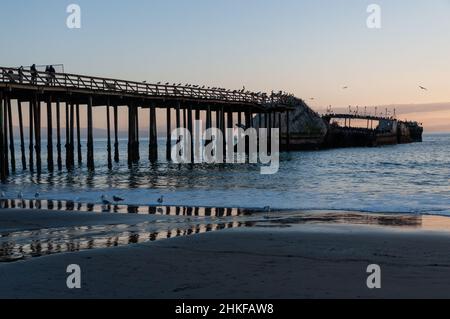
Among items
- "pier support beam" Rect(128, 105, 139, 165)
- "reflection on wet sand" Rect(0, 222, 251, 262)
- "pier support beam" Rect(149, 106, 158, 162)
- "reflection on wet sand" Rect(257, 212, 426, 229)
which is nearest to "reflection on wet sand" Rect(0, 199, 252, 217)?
"reflection on wet sand" Rect(257, 212, 426, 229)

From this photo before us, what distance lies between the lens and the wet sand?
25.5 ft

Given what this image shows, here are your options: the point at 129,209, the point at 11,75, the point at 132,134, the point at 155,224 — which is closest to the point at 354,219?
the point at 155,224

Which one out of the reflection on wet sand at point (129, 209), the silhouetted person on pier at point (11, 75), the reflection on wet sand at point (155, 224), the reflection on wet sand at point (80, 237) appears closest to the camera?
the reflection on wet sand at point (80, 237)

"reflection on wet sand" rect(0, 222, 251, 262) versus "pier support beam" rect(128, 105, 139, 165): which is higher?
"pier support beam" rect(128, 105, 139, 165)

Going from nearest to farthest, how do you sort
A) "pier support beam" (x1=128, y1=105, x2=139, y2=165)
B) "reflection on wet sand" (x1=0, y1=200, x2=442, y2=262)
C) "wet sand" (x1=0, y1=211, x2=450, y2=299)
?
"wet sand" (x1=0, y1=211, x2=450, y2=299) < "reflection on wet sand" (x1=0, y1=200, x2=442, y2=262) < "pier support beam" (x1=128, y1=105, x2=139, y2=165)

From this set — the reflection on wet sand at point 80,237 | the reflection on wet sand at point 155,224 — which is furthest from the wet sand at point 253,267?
the reflection on wet sand at point 155,224

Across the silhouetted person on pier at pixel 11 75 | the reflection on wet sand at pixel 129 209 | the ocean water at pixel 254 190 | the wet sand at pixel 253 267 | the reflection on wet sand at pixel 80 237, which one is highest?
the silhouetted person on pier at pixel 11 75

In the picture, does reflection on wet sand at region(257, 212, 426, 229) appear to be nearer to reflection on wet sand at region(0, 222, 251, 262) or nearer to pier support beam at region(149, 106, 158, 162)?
reflection on wet sand at region(0, 222, 251, 262)

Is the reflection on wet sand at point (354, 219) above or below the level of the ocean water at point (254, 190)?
above

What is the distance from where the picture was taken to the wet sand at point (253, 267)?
7.77 m

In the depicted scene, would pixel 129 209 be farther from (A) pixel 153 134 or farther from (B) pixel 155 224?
(A) pixel 153 134

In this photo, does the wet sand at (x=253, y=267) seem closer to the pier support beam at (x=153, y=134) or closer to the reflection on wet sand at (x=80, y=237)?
the reflection on wet sand at (x=80, y=237)

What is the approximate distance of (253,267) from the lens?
30.4ft
